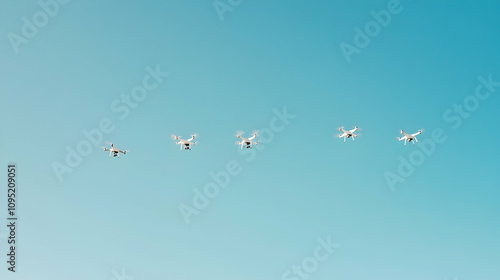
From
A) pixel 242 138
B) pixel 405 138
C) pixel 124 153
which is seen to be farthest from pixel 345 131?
pixel 124 153

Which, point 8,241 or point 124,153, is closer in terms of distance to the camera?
point 8,241

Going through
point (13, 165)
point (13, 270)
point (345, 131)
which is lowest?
point (13, 270)

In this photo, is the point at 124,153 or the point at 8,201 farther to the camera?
the point at 124,153

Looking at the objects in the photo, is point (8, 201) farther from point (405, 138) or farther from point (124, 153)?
point (405, 138)

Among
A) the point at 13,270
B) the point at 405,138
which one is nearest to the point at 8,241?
the point at 13,270

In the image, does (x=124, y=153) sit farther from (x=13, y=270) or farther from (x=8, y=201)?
(x=13, y=270)

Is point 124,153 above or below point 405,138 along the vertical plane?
above

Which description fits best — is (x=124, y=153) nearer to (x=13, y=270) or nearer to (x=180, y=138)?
(x=180, y=138)

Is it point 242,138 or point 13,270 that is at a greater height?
point 242,138

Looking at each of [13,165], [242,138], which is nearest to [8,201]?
[13,165]
